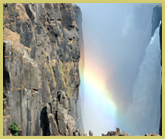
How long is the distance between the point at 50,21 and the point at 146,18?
43.5m

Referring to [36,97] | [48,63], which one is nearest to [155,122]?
[48,63]

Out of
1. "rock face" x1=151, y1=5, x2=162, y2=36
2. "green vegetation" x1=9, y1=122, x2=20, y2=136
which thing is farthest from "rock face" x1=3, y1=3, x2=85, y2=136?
"rock face" x1=151, y1=5, x2=162, y2=36

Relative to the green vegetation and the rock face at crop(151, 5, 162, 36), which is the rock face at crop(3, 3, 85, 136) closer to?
the green vegetation

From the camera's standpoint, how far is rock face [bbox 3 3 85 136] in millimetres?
30750

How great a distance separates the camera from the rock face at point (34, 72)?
30.8 metres

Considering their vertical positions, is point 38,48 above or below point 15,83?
above

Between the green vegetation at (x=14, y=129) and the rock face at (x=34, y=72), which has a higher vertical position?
the rock face at (x=34, y=72)

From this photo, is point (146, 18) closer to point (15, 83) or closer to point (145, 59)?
point (145, 59)

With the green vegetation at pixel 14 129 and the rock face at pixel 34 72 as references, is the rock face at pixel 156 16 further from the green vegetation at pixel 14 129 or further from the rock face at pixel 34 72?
the green vegetation at pixel 14 129

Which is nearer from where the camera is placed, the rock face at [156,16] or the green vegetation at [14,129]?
the green vegetation at [14,129]

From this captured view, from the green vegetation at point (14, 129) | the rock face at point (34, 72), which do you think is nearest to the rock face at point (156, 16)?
the rock face at point (34, 72)

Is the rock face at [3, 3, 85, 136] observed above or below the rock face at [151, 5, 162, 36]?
below

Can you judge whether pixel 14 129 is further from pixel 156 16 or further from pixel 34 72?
pixel 156 16

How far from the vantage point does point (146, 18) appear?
81312mm
